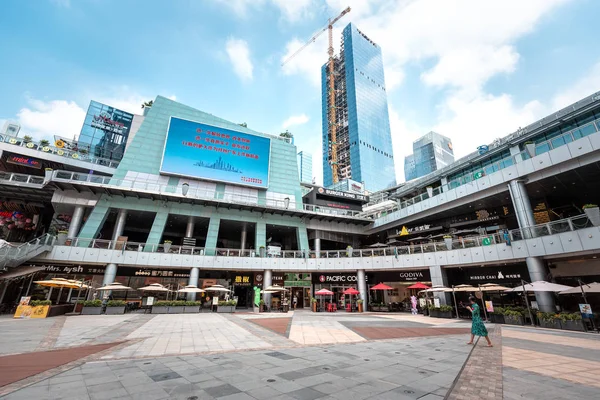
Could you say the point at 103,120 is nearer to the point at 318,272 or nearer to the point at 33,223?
the point at 33,223

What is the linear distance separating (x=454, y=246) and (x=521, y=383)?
2085cm

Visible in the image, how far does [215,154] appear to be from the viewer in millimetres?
37094

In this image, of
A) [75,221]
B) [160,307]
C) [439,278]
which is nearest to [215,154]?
[75,221]

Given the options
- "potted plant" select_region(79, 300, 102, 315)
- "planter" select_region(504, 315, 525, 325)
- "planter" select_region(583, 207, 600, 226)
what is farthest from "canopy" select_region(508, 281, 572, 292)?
"potted plant" select_region(79, 300, 102, 315)

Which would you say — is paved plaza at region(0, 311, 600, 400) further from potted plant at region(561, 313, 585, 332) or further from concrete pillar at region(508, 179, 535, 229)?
concrete pillar at region(508, 179, 535, 229)

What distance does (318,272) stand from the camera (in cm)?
3325

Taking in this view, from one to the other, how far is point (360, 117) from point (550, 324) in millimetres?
131514

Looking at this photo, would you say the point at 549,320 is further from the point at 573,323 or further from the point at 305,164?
the point at 305,164

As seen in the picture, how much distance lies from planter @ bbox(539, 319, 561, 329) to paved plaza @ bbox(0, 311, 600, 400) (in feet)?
17.5

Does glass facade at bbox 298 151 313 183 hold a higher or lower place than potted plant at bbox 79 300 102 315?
higher

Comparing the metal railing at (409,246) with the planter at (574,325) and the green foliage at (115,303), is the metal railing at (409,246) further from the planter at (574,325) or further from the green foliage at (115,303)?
the planter at (574,325)

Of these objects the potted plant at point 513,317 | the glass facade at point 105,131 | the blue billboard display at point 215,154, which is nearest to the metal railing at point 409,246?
the potted plant at point 513,317

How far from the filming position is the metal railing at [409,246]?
59.3 feet

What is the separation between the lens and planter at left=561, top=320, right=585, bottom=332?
14.8 m
